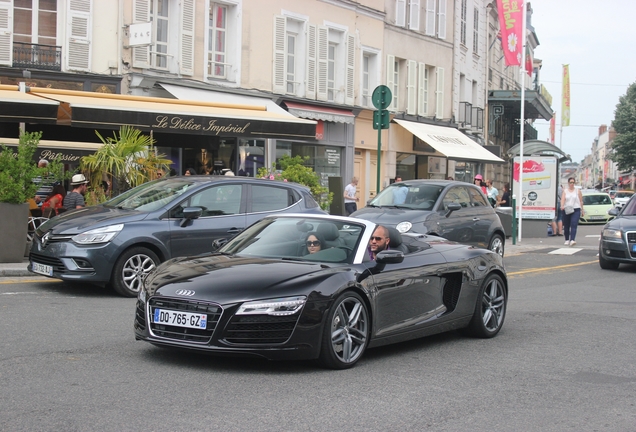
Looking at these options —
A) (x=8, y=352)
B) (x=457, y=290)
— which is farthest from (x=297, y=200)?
(x=8, y=352)

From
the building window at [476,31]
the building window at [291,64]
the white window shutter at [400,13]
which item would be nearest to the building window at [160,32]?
the building window at [291,64]

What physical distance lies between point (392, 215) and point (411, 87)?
20.7m

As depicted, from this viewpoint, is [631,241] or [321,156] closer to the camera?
[631,241]

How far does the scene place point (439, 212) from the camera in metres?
15.3

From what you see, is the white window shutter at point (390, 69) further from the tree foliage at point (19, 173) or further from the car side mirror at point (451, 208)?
the tree foliage at point (19, 173)

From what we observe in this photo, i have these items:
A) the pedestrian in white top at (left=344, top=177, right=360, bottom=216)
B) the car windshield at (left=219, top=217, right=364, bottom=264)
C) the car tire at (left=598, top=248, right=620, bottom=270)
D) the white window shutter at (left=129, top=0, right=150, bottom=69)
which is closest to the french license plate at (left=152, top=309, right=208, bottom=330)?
the car windshield at (left=219, top=217, right=364, bottom=264)

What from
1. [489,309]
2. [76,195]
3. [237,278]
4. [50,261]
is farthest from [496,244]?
[237,278]

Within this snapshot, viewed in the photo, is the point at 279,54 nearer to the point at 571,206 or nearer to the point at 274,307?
the point at 571,206

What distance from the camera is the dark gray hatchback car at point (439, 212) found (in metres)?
14.9

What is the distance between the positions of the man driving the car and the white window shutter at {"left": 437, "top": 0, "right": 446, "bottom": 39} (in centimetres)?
3065

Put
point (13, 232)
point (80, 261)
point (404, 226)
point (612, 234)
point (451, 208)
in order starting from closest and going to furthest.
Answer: point (80, 261) → point (13, 232) → point (404, 226) → point (451, 208) → point (612, 234)

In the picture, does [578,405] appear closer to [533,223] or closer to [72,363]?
[72,363]

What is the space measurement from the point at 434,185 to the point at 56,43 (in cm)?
1082

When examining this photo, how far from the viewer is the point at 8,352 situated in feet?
23.0
